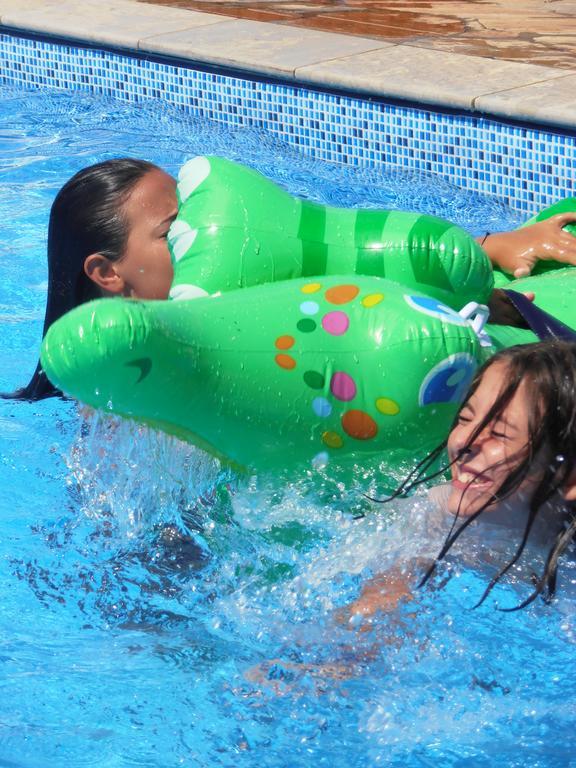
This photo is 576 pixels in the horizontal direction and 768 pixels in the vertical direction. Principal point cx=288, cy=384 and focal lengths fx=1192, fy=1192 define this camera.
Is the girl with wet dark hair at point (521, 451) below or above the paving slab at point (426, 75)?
below

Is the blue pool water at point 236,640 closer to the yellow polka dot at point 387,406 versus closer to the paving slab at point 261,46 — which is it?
the yellow polka dot at point 387,406

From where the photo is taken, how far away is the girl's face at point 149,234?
294 centimetres

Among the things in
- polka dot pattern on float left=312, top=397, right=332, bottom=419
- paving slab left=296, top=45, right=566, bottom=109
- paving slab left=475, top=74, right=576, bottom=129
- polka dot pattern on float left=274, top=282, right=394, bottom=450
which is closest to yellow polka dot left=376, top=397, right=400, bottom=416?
polka dot pattern on float left=274, top=282, right=394, bottom=450

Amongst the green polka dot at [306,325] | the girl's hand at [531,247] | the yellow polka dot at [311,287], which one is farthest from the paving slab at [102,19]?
the green polka dot at [306,325]

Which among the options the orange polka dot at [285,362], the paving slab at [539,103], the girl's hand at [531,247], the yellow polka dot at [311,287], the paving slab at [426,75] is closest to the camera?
the orange polka dot at [285,362]

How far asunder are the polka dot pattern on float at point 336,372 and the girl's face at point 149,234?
1.82 feet

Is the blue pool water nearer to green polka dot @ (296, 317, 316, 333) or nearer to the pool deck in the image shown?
green polka dot @ (296, 317, 316, 333)

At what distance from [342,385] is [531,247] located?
4.22 ft

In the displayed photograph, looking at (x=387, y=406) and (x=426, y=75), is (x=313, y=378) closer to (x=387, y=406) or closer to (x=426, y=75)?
(x=387, y=406)

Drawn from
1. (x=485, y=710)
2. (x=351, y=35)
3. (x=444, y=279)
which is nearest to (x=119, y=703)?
(x=485, y=710)

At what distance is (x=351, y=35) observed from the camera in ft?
21.9

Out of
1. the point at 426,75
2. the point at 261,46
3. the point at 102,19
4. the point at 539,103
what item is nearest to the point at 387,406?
the point at 539,103

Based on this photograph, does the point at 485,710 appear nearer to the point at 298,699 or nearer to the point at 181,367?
the point at 298,699

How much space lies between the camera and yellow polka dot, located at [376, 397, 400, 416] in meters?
2.48
